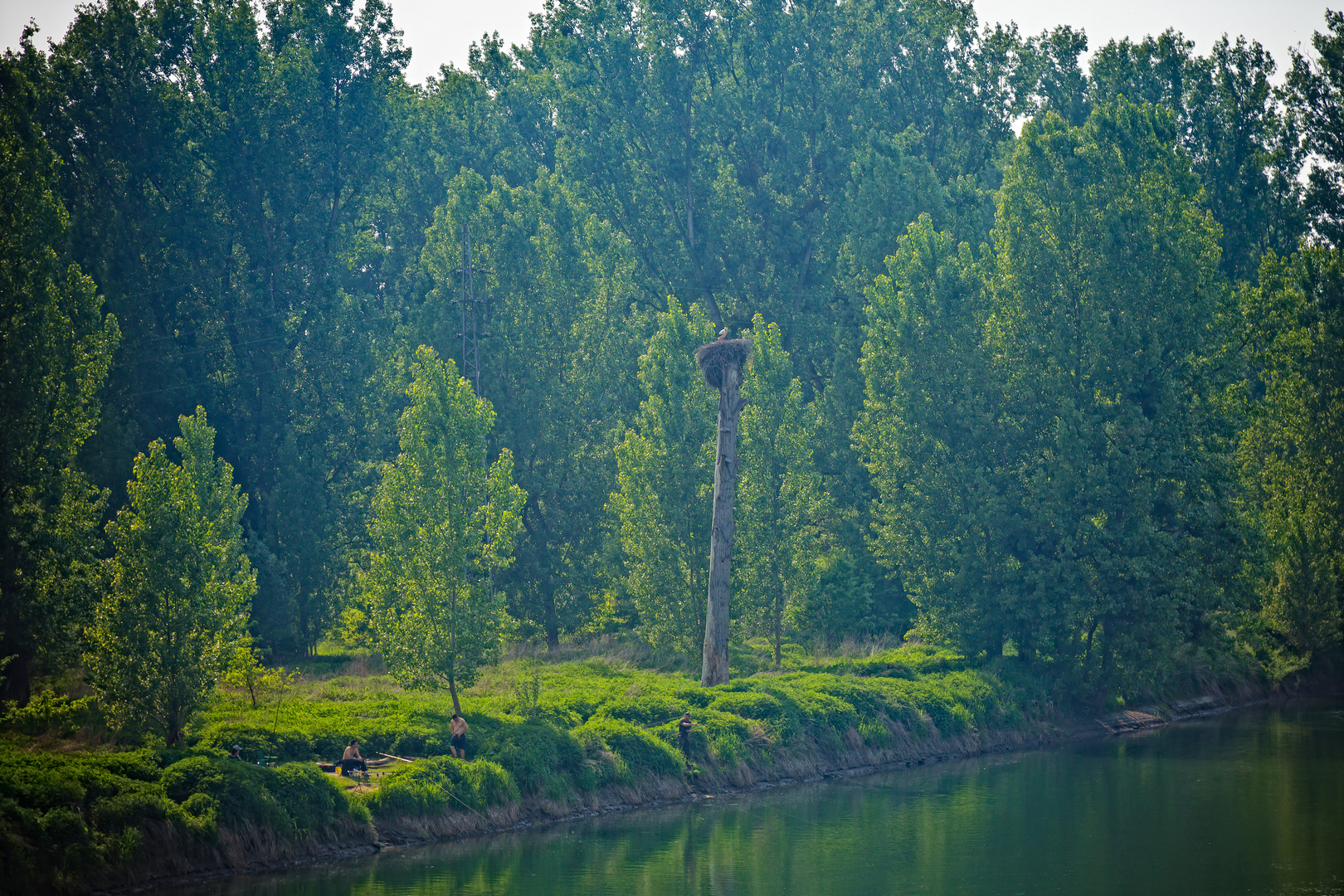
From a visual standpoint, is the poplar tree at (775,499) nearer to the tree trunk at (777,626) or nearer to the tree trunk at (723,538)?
the tree trunk at (777,626)

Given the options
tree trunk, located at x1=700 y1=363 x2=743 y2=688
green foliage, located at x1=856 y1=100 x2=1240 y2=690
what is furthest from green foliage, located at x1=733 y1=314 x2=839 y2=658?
tree trunk, located at x1=700 y1=363 x2=743 y2=688

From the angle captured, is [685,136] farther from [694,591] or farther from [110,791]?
[110,791]

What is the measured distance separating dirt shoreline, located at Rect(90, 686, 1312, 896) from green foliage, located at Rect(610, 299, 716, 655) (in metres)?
7.04

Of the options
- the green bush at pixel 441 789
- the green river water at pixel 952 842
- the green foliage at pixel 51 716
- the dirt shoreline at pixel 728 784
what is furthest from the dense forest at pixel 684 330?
the green river water at pixel 952 842

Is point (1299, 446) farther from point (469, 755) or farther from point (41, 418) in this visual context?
point (41, 418)

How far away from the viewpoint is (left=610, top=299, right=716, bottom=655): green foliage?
37875mm

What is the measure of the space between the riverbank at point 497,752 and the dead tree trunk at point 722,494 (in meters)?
1.14

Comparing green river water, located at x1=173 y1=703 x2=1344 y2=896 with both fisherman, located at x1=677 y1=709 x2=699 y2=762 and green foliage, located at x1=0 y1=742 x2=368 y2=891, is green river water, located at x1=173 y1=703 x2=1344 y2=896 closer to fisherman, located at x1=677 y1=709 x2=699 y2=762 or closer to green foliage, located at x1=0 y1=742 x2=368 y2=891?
green foliage, located at x1=0 y1=742 x2=368 y2=891

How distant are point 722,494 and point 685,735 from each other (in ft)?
25.7

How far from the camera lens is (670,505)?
1519 inches

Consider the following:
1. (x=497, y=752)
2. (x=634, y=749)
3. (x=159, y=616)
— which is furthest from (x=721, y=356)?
(x=159, y=616)

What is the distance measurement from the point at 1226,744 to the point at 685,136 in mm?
39299

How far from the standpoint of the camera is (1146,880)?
22016mm

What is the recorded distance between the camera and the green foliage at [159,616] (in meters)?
24.1
